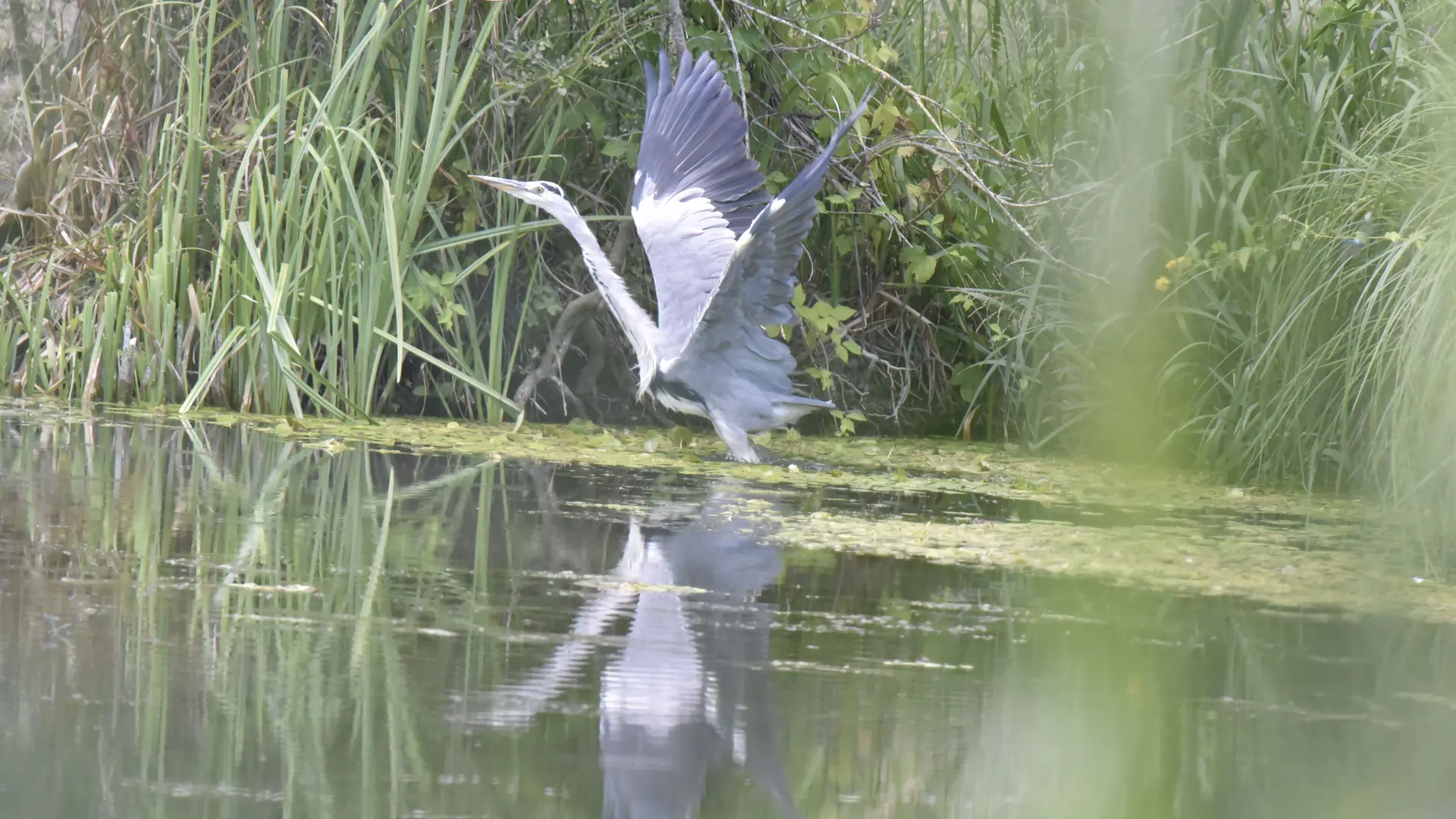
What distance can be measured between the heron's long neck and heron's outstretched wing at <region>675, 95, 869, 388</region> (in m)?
0.17

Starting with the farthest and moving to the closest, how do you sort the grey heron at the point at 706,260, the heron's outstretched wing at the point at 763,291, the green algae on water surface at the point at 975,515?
the grey heron at the point at 706,260
the heron's outstretched wing at the point at 763,291
the green algae on water surface at the point at 975,515

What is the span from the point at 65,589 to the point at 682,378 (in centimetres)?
322

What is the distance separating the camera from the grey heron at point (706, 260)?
5562mm

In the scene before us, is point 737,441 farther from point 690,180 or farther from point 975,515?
point 975,515

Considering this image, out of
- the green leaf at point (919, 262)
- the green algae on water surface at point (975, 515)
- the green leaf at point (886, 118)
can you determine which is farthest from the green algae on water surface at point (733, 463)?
the green leaf at point (886, 118)

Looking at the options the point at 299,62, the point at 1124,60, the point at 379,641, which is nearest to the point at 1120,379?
the point at 1124,60

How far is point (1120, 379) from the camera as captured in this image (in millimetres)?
657

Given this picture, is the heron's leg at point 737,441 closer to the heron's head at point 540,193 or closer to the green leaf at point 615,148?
→ the heron's head at point 540,193

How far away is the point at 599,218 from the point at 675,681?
4326mm

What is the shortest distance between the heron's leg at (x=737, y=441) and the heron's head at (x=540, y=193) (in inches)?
37.1

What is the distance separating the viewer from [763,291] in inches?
220

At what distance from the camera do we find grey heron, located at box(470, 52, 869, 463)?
5562 mm

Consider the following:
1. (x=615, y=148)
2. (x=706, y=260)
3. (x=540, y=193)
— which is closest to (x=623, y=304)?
(x=706, y=260)

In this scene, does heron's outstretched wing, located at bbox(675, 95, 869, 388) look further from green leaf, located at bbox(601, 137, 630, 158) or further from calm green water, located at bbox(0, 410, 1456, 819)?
calm green water, located at bbox(0, 410, 1456, 819)
